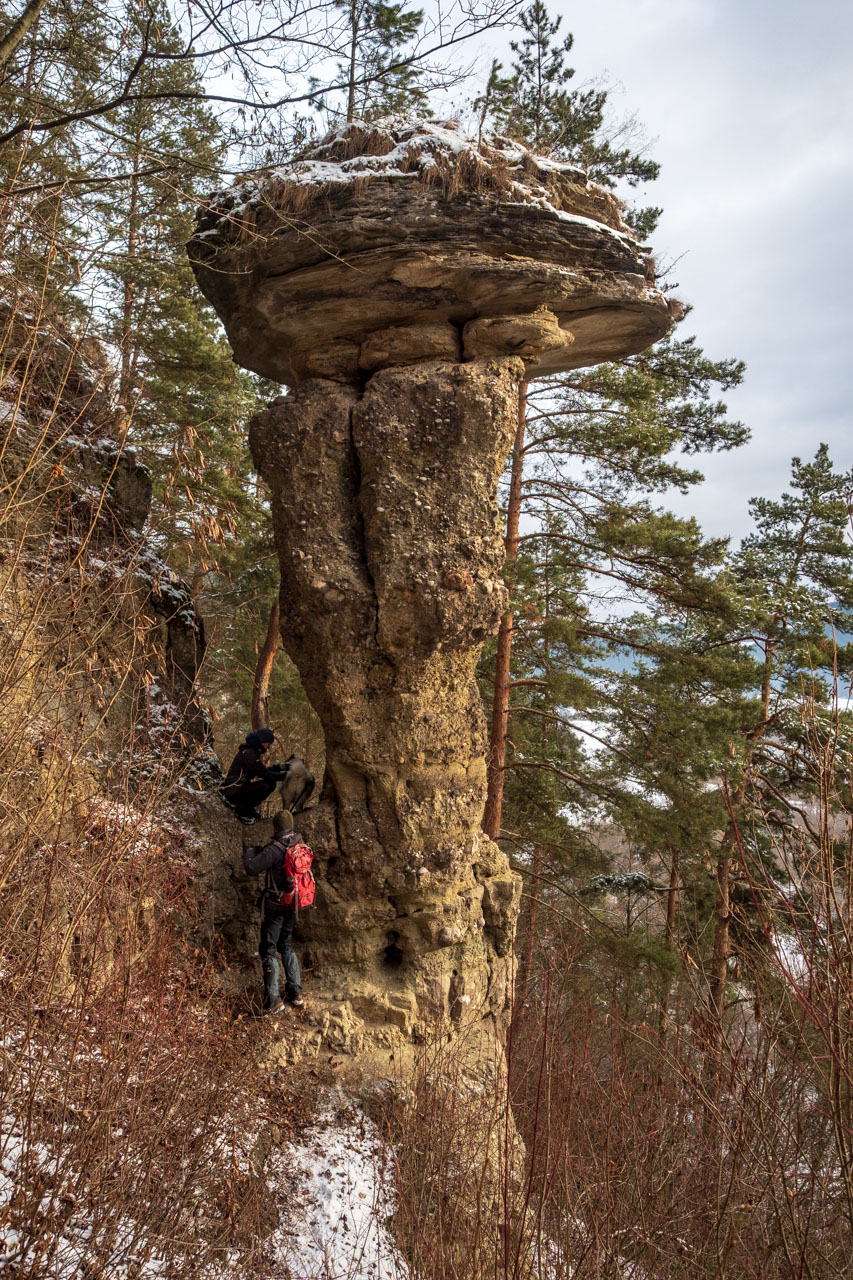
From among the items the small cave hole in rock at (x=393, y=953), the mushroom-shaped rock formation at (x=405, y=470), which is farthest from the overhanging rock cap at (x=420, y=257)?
the small cave hole in rock at (x=393, y=953)

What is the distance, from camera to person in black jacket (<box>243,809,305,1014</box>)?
21.6ft

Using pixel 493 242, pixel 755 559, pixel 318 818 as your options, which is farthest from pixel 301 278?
pixel 755 559

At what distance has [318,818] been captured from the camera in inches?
291

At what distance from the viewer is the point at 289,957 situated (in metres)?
6.76

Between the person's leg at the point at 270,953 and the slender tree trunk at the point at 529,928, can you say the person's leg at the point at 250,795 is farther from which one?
the slender tree trunk at the point at 529,928

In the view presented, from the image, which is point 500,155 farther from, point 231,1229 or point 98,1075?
point 231,1229

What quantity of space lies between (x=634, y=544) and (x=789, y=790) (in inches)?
153

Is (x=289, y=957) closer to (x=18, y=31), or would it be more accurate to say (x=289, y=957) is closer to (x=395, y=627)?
(x=395, y=627)

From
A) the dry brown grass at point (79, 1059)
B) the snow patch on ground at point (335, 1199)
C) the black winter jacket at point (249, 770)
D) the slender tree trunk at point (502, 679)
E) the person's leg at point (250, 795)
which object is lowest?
the snow patch on ground at point (335, 1199)

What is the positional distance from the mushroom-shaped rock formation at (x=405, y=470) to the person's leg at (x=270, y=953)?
0.66 metres

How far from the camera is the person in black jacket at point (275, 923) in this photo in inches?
260

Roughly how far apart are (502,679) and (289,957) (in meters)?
5.13

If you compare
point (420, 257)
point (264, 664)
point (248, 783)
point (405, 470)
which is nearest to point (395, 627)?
point (405, 470)

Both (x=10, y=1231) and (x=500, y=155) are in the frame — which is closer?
(x=10, y=1231)
